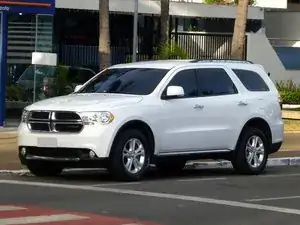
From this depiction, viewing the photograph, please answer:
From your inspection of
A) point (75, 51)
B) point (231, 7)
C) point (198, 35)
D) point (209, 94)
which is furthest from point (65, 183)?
point (231, 7)

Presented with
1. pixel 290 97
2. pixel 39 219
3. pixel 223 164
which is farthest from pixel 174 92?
pixel 290 97

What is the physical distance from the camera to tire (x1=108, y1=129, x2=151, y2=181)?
13.6 meters

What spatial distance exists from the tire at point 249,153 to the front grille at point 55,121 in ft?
11.1

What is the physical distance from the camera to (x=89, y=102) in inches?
542

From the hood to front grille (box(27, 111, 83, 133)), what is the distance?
94 mm

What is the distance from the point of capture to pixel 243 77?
16.1m

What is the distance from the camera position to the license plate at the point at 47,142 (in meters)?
13.7

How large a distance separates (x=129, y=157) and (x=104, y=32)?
10.8m

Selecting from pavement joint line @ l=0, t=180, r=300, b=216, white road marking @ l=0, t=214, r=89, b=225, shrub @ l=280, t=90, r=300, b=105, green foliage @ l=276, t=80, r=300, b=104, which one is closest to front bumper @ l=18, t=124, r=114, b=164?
pavement joint line @ l=0, t=180, r=300, b=216

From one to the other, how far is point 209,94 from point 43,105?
2970 millimetres

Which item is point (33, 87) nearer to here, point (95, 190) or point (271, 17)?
point (95, 190)

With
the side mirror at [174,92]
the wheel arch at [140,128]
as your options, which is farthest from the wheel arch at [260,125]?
the wheel arch at [140,128]

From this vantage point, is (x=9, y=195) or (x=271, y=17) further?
(x=271, y=17)

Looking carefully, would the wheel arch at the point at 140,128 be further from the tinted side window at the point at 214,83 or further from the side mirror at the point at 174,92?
the tinted side window at the point at 214,83
